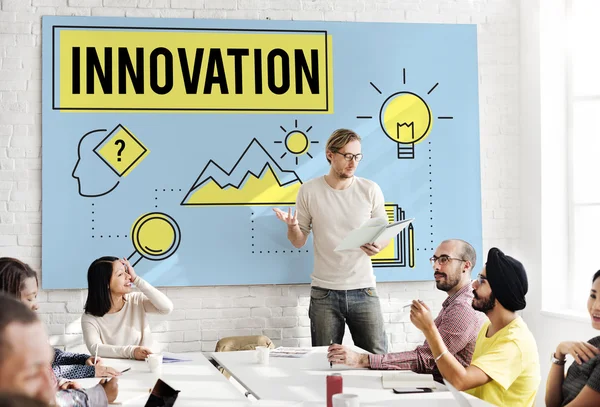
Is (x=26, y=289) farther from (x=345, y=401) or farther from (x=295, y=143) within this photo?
(x=295, y=143)

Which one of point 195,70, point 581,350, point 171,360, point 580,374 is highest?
point 195,70

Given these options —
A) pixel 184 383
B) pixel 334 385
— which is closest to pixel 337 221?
pixel 184 383

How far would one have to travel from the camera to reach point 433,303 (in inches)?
213

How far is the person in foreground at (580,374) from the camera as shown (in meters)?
2.52

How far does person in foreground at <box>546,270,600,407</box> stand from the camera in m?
2.52

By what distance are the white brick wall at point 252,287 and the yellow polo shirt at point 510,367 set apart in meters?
2.48

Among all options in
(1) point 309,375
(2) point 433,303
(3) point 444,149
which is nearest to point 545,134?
(3) point 444,149

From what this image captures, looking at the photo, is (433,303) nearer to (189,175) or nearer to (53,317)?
(189,175)

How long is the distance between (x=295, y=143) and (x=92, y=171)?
145 cm

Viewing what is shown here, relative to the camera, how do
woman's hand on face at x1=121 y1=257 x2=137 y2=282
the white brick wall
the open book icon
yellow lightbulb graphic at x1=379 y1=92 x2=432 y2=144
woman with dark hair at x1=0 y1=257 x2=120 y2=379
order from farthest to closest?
yellow lightbulb graphic at x1=379 y1=92 x2=432 y2=144 < the white brick wall < woman's hand on face at x1=121 y1=257 x2=137 y2=282 < the open book icon < woman with dark hair at x1=0 y1=257 x2=120 y2=379

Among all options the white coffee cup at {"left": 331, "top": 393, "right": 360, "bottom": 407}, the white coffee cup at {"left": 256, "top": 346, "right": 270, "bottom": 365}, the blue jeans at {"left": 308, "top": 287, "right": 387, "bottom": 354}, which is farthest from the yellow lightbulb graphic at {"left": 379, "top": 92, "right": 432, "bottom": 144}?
the white coffee cup at {"left": 331, "top": 393, "right": 360, "bottom": 407}

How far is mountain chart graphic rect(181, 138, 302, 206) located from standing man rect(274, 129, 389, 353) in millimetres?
295

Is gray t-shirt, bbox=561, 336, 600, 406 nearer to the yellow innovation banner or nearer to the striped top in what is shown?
the striped top

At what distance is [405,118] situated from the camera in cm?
536
